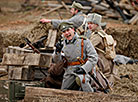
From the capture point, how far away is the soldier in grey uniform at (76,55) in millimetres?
5215

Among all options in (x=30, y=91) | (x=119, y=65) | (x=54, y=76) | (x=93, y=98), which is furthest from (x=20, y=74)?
(x=119, y=65)

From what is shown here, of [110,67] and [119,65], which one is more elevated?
[110,67]

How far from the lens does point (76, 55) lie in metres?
5.29

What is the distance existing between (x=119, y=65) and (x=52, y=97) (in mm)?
5502

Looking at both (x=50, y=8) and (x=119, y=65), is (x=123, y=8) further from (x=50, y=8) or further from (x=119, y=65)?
(x=119, y=65)

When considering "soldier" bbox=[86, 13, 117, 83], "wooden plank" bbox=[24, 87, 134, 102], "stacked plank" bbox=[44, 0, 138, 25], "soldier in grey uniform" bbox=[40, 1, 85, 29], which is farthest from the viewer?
"stacked plank" bbox=[44, 0, 138, 25]

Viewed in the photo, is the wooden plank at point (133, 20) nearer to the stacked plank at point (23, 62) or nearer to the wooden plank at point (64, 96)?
the stacked plank at point (23, 62)

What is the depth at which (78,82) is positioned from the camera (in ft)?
17.3

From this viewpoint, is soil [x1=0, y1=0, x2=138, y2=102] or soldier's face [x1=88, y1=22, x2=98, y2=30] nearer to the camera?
soldier's face [x1=88, y1=22, x2=98, y2=30]

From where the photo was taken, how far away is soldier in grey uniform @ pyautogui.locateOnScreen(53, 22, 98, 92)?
5.21 meters

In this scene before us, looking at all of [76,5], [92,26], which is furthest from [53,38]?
[92,26]

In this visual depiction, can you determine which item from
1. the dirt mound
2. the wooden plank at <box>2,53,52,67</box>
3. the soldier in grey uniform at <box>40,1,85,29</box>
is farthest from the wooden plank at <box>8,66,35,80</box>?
the dirt mound

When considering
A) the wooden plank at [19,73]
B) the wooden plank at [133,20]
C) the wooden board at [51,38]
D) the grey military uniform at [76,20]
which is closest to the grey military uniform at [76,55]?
the wooden plank at [19,73]

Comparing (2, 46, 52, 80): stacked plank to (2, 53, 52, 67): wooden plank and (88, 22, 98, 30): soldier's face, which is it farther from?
(88, 22, 98, 30): soldier's face
